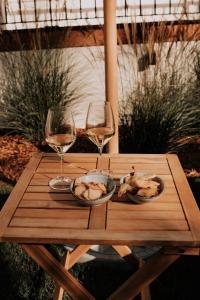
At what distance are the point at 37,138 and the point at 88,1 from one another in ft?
6.87

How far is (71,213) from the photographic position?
197 cm

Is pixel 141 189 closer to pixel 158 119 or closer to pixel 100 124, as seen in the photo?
pixel 100 124

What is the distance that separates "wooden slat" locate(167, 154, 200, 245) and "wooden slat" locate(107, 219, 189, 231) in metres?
0.04

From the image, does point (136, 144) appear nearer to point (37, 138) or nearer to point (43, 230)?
point (37, 138)

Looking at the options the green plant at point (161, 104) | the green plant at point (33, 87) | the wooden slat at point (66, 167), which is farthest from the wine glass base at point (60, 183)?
the green plant at point (33, 87)

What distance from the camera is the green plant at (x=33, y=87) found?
4488 millimetres

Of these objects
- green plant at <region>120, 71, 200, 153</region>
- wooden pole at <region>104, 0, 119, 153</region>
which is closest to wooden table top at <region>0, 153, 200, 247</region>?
wooden pole at <region>104, 0, 119, 153</region>

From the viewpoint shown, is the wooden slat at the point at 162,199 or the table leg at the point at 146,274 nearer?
the table leg at the point at 146,274

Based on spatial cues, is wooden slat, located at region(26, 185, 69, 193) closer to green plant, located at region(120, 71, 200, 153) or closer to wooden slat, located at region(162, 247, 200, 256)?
wooden slat, located at region(162, 247, 200, 256)

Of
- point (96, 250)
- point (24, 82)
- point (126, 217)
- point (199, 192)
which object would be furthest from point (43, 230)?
point (24, 82)

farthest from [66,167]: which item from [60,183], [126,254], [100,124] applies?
[126,254]

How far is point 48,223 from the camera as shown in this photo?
190 centimetres

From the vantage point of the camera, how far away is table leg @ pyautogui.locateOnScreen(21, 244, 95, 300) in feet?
6.43

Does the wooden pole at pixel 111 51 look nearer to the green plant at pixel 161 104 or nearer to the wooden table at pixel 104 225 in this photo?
the wooden table at pixel 104 225
